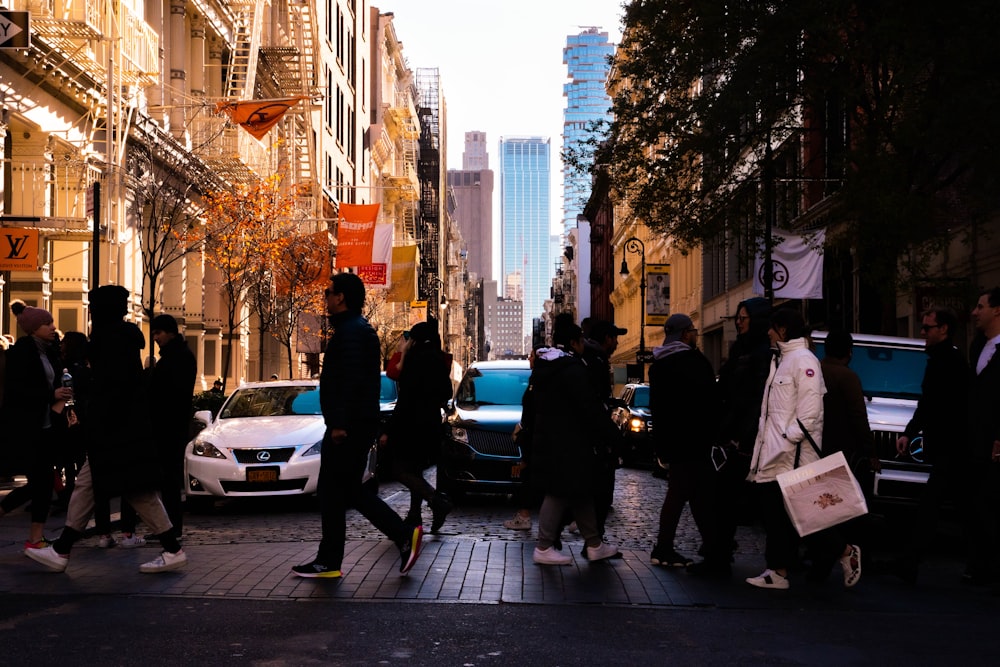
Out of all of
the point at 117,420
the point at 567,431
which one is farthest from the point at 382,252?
the point at 117,420

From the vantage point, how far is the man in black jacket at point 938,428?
980 cm

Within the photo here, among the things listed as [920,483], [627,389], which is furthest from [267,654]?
[627,389]

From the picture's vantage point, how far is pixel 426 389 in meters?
11.8

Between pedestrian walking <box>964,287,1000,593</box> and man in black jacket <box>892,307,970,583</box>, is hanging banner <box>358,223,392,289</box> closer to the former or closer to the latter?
man in black jacket <box>892,307,970,583</box>

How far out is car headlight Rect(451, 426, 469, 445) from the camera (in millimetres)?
15906

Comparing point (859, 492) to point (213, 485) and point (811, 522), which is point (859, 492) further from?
point (213, 485)

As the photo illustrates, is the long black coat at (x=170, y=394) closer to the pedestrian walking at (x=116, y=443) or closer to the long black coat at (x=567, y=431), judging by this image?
the pedestrian walking at (x=116, y=443)

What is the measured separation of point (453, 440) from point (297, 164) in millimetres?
33596

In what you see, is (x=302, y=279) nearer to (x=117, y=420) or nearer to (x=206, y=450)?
(x=206, y=450)

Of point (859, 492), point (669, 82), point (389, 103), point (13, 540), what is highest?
point (389, 103)

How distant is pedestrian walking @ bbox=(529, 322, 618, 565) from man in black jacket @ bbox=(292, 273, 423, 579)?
146 cm

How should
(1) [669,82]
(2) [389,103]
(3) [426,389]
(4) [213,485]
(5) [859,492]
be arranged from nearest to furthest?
(5) [859,492]
(3) [426,389]
(4) [213,485]
(1) [669,82]
(2) [389,103]

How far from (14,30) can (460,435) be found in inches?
309

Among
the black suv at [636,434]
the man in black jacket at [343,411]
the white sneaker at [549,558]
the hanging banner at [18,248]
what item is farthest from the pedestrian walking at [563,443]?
the black suv at [636,434]
